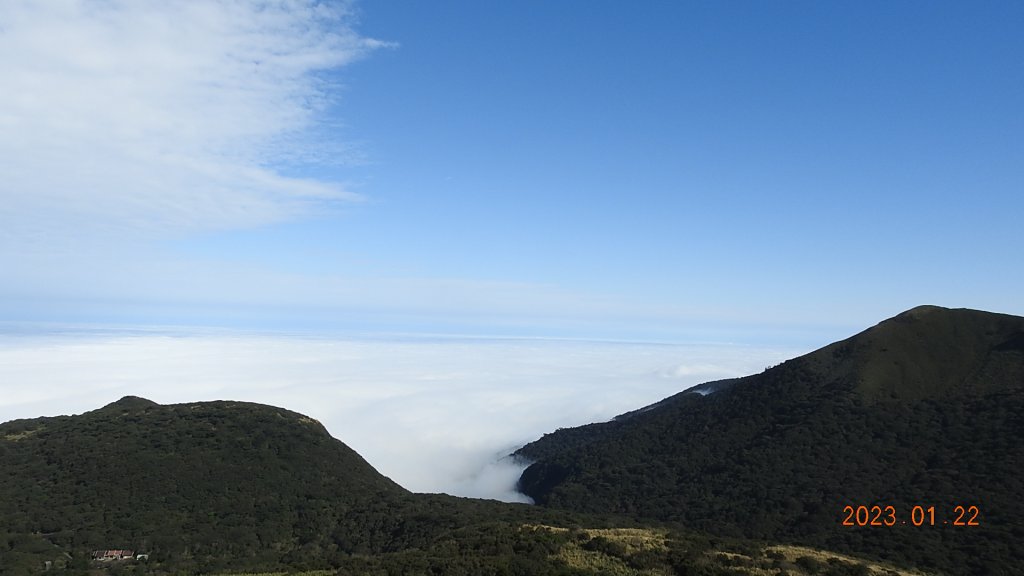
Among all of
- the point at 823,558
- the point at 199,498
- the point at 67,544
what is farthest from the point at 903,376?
the point at 67,544

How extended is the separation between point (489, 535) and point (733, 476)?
82280 mm

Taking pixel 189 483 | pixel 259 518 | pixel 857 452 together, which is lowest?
pixel 259 518

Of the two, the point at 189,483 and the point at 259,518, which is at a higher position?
the point at 189,483

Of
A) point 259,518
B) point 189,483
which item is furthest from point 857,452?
point 189,483

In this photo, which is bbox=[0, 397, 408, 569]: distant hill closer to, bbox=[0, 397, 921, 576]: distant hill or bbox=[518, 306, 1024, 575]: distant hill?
bbox=[0, 397, 921, 576]: distant hill

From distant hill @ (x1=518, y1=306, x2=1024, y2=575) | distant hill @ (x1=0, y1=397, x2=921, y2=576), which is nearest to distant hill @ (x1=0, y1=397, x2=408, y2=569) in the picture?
distant hill @ (x1=0, y1=397, x2=921, y2=576)

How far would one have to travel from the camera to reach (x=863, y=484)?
3760 inches

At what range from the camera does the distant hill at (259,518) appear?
4134 centimetres

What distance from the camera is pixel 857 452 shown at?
343 feet

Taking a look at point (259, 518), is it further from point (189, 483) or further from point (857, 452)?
point (857, 452)

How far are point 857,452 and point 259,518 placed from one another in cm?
10007

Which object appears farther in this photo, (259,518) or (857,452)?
(857,452)

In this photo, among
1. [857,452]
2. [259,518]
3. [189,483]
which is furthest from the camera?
[857,452]

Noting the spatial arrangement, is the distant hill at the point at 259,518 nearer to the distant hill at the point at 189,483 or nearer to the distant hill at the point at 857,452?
the distant hill at the point at 189,483
